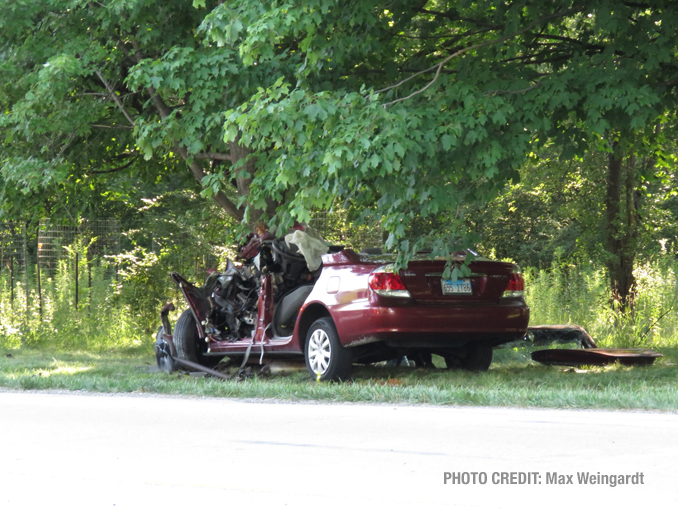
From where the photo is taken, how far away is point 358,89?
41.3 ft

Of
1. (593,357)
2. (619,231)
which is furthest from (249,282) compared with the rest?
(619,231)

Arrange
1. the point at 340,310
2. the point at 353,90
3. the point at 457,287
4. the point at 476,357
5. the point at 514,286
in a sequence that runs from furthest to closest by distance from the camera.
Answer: the point at 353,90 < the point at 476,357 < the point at 514,286 < the point at 457,287 < the point at 340,310

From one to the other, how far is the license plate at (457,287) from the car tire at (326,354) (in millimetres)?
1244

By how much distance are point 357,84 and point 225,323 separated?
3.68 metres

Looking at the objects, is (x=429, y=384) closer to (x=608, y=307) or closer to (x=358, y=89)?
(x=358, y=89)

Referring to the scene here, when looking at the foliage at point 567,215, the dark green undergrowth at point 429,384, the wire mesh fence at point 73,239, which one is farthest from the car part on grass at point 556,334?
the wire mesh fence at point 73,239

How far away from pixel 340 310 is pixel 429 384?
4.02 feet

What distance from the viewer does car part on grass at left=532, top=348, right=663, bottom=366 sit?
1169 cm

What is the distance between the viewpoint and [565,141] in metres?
11.9

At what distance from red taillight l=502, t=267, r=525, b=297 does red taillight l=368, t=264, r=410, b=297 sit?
135 centimetres

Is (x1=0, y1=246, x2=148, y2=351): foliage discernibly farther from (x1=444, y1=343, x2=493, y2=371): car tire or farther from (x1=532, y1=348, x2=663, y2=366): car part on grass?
(x1=532, y1=348, x2=663, y2=366): car part on grass

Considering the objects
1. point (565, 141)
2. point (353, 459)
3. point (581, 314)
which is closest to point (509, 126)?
point (565, 141)

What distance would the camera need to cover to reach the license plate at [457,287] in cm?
1008

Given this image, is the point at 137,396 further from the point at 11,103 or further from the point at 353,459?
the point at 11,103
